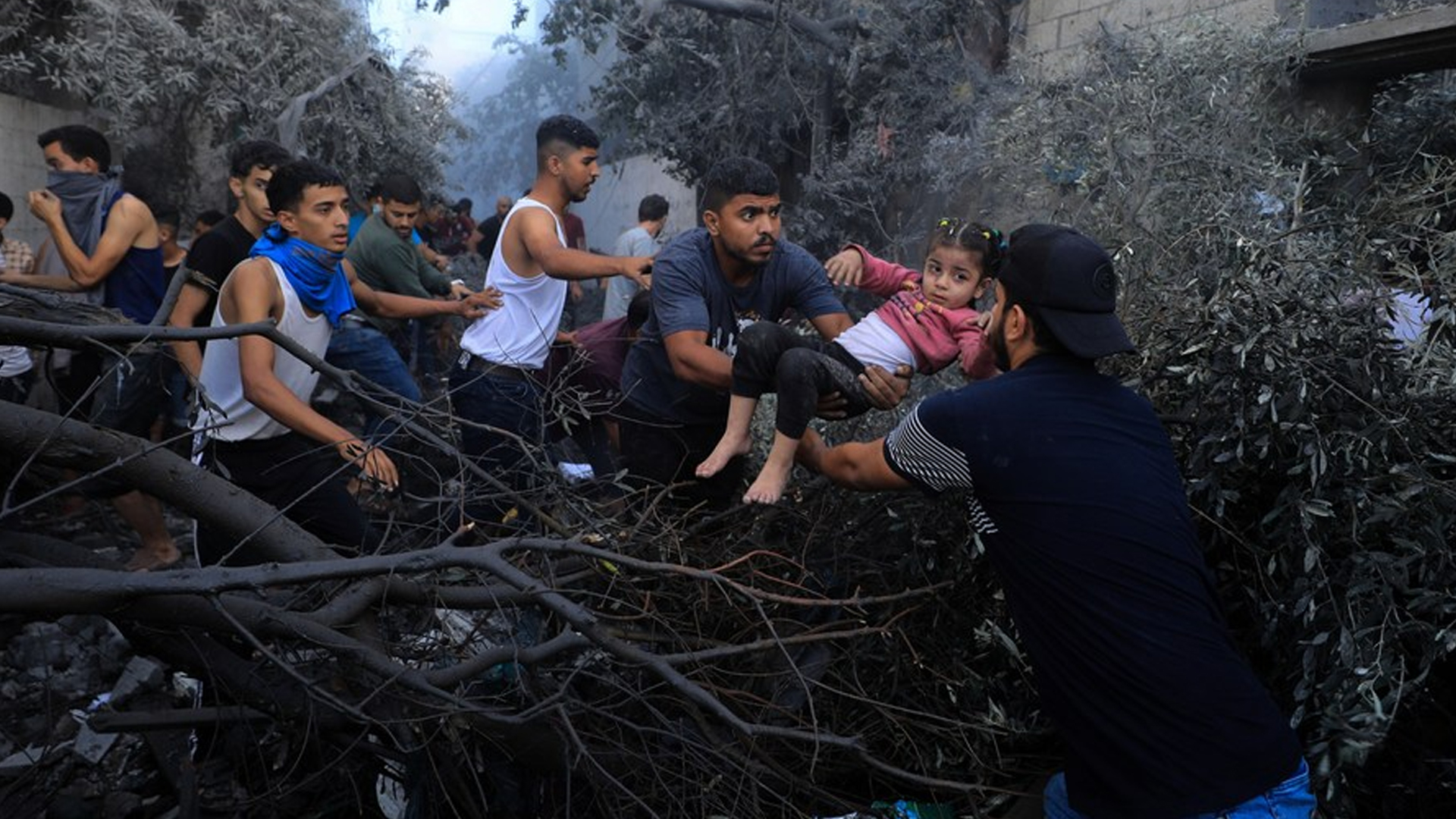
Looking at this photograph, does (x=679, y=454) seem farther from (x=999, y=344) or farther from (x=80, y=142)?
(x=80, y=142)

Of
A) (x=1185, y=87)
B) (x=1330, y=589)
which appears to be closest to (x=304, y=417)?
(x=1330, y=589)

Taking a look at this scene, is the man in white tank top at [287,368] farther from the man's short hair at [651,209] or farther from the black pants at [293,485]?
the man's short hair at [651,209]

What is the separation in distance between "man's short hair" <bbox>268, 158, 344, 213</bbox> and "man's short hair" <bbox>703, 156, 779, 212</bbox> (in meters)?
1.33

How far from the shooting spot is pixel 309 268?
148 inches

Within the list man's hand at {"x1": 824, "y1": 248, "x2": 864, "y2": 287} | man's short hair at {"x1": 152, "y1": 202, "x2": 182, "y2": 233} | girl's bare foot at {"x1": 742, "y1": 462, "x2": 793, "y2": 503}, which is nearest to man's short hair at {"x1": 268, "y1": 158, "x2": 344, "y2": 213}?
man's hand at {"x1": 824, "y1": 248, "x2": 864, "y2": 287}

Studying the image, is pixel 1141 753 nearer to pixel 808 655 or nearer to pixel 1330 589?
pixel 1330 589

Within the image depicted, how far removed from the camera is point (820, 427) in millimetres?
4336

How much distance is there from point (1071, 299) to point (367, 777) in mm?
2286

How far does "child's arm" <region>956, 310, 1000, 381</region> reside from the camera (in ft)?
11.1

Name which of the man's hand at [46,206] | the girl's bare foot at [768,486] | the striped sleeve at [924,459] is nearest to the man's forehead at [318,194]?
the girl's bare foot at [768,486]

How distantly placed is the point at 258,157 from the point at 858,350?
2.79 meters

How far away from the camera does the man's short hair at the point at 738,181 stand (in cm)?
360

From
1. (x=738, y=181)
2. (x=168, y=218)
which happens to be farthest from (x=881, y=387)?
(x=168, y=218)

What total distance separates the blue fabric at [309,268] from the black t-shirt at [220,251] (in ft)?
2.65
